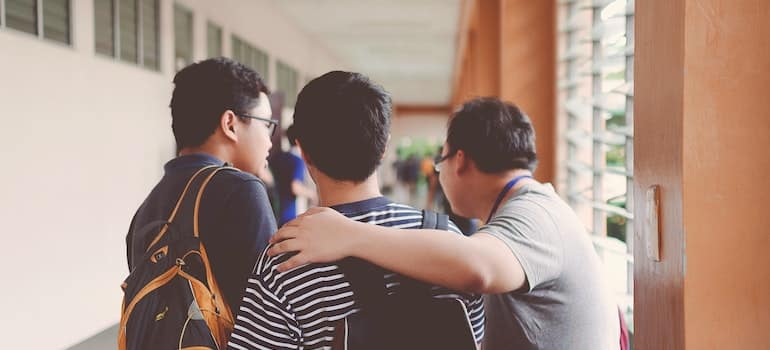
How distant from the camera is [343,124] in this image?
4.43 feet

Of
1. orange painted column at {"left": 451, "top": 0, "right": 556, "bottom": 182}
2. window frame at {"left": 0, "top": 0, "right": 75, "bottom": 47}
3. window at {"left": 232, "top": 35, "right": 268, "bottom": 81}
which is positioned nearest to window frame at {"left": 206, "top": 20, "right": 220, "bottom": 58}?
window at {"left": 232, "top": 35, "right": 268, "bottom": 81}

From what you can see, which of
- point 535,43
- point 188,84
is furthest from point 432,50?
point 188,84

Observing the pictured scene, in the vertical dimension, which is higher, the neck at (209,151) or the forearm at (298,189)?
the neck at (209,151)

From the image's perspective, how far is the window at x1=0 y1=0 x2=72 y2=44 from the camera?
4.42 meters

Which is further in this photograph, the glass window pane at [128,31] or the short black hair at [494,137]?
the glass window pane at [128,31]

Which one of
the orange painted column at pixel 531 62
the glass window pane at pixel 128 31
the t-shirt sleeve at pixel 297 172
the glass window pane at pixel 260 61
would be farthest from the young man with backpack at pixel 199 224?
the glass window pane at pixel 260 61

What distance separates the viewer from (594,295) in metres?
1.65

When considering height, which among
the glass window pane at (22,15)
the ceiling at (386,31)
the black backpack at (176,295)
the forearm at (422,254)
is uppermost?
the ceiling at (386,31)

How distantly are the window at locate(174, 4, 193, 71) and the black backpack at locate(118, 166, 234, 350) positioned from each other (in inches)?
227

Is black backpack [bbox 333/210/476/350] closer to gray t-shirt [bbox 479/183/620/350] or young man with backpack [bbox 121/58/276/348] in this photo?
gray t-shirt [bbox 479/183/620/350]

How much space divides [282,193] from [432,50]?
1000cm

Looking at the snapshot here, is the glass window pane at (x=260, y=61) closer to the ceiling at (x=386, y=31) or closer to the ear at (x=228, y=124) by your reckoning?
the ceiling at (x=386, y=31)

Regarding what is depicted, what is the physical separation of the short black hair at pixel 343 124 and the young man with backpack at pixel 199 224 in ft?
1.38

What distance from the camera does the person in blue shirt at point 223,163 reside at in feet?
5.62
